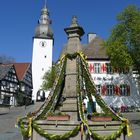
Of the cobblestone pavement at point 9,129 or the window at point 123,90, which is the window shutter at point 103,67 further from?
the cobblestone pavement at point 9,129

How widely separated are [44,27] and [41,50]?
7.71 meters

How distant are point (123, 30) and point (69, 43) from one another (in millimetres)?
19873

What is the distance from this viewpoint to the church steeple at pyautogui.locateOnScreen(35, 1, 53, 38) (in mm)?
81688

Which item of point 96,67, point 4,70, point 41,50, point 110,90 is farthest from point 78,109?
point 41,50

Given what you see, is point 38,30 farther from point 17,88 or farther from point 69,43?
point 69,43

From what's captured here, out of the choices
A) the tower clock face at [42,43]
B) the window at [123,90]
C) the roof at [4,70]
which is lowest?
the window at [123,90]

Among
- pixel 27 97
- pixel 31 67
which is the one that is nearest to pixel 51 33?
pixel 31 67

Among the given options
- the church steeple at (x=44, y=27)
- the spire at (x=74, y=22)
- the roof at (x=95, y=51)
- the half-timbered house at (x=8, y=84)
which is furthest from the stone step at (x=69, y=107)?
the church steeple at (x=44, y=27)

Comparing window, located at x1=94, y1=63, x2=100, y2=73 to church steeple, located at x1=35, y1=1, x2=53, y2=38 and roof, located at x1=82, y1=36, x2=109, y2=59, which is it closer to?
roof, located at x1=82, y1=36, x2=109, y2=59

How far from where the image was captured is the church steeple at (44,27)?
3216 inches

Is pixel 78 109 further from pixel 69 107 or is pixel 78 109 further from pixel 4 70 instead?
pixel 4 70

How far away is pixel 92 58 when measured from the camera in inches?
1703

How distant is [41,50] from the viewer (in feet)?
257

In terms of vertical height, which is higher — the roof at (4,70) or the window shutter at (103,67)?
the roof at (4,70)
